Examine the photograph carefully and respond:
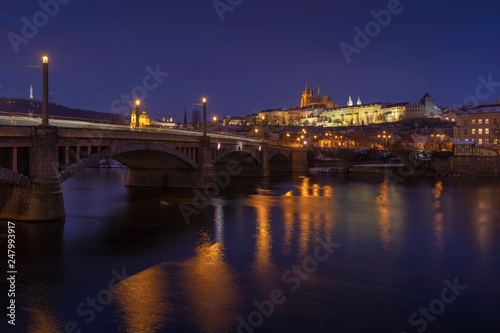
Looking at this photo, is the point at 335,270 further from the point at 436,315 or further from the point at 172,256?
the point at 172,256

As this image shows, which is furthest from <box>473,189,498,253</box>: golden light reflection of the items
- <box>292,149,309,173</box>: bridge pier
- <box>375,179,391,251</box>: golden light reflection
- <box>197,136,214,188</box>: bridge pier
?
<box>292,149,309,173</box>: bridge pier

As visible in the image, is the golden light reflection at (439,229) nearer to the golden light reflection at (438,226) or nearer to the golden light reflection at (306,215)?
the golden light reflection at (438,226)

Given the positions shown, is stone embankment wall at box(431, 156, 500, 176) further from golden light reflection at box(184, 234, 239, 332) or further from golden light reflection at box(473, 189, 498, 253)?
golden light reflection at box(184, 234, 239, 332)

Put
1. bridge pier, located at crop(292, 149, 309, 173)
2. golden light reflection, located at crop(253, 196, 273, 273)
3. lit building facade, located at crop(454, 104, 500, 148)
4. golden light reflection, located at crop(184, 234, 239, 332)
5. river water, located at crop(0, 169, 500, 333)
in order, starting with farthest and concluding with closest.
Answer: bridge pier, located at crop(292, 149, 309, 173) → lit building facade, located at crop(454, 104, 500, 148) → golden light reflection, located at crop(253, 196, 273, 273) → river water, located at crop(0, 169, 500, 333) → golden light reflection, located at crop(184, 234, 239, 332)

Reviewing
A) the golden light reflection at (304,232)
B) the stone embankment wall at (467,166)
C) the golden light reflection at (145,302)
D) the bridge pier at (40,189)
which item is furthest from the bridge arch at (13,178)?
the stone embankment wall at (467,166)

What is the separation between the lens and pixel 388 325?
11.4 m

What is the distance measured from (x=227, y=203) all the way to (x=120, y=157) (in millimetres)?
10872

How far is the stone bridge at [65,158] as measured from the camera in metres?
21.6

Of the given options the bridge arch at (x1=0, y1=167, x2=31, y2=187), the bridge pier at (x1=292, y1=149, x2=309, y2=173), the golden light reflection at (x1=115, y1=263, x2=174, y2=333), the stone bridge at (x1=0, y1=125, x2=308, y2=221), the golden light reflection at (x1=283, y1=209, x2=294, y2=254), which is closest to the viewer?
the golden light reflection at (x1=115, y1=263, x2=174, y2=333)

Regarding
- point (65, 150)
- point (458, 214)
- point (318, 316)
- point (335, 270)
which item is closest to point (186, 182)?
point (65, 150)

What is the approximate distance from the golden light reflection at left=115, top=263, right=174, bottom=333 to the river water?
33mm

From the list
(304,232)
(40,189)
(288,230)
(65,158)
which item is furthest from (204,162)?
(40,189)

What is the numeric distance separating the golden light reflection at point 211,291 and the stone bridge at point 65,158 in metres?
10.0

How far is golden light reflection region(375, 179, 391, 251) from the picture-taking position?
73.4 feet
